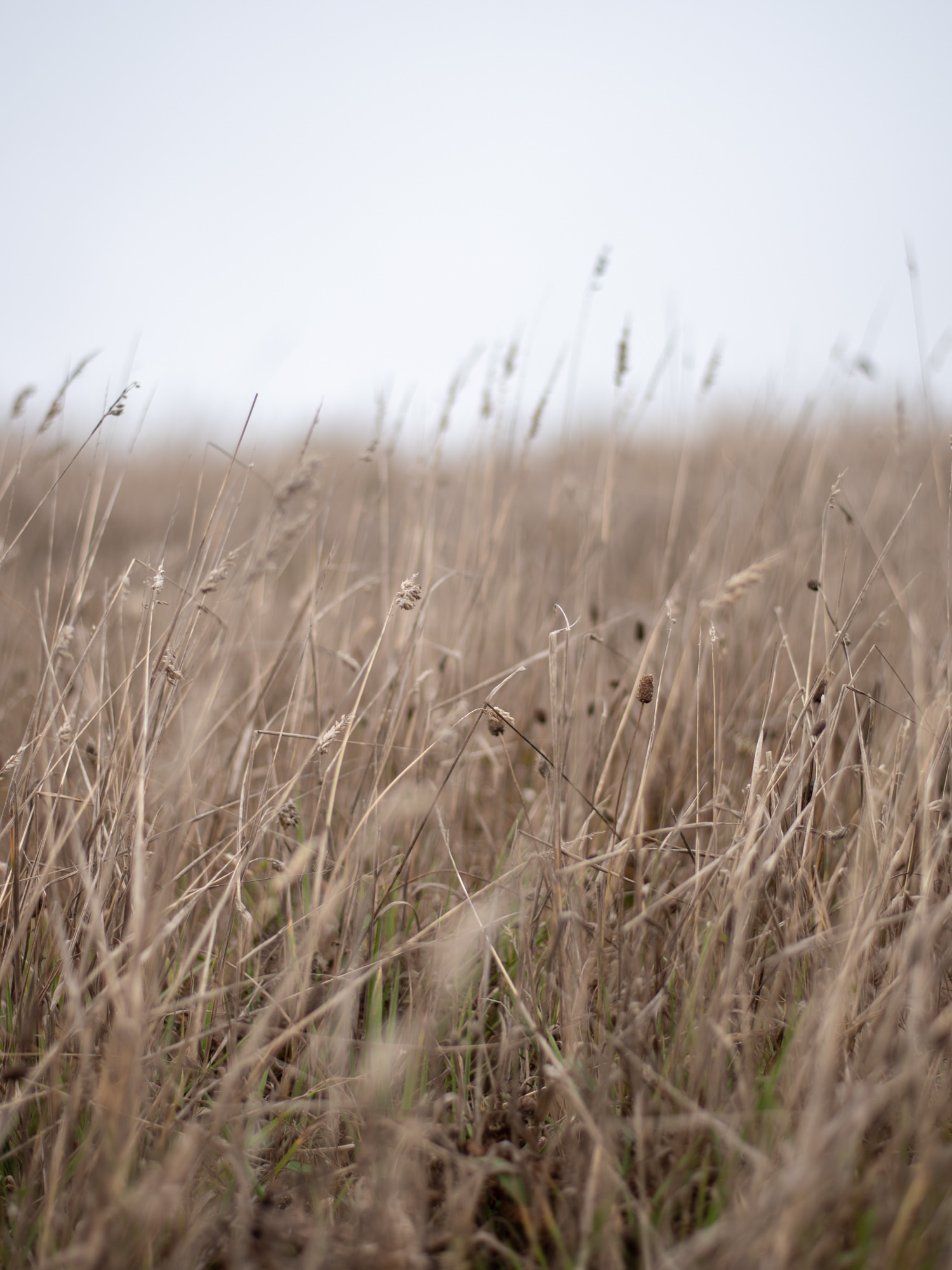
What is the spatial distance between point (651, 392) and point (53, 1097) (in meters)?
1.74

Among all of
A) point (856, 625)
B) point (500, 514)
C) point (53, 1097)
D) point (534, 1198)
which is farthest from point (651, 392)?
point (53, 1097)

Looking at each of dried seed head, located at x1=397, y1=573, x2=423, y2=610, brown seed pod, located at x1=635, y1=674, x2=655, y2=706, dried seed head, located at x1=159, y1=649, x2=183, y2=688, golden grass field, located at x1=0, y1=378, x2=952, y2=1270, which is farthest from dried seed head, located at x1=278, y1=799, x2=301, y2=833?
brown seed pod, located at x1=635, y1=674, x2=655, y2=706

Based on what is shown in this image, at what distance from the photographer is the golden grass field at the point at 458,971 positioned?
2.56ft

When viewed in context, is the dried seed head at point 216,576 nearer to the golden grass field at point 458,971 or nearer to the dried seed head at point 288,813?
the golden grass field at point 458,971

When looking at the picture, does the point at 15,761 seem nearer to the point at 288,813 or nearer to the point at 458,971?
the point at 288,813

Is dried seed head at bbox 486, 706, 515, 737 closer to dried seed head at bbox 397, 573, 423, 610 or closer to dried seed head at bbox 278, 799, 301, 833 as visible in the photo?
dried seed head at bbox 397, 573, 423, 610

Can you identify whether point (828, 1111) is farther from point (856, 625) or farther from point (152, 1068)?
point (856, 625)

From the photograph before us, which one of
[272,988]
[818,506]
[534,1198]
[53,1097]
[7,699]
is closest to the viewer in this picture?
[534,1198]

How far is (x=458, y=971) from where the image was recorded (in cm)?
120

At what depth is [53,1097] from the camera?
3.22 ft

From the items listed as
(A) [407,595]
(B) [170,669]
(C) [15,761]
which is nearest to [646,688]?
(A) [407,595]

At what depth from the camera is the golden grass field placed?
780 mm

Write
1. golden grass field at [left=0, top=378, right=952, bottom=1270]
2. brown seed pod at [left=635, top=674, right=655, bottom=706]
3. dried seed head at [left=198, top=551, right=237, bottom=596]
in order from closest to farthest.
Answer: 1. golden grass field at [left=0, top=378, right=952, bottom=1270]
2. dried seed head at [left=198, top=551, right=237, bottom=596]
3. brown seed pod at [left=635, top=674, right=655, bottom=706]

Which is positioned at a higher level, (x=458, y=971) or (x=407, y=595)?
(x=407, y=595)
